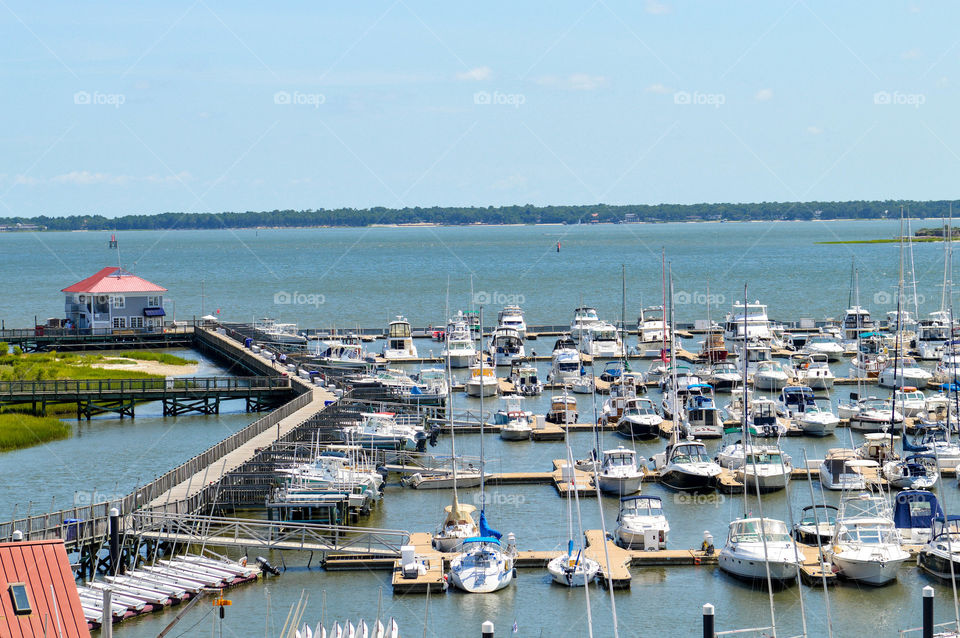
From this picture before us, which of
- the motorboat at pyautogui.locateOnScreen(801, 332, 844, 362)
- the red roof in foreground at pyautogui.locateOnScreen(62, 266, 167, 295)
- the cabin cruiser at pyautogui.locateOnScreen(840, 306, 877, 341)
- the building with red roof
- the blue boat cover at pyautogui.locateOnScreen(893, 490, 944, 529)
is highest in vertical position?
the red roof in foreground at pyautogui.locateOnScreen(62, 266, 167, 295)

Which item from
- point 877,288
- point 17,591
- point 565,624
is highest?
point 877,288

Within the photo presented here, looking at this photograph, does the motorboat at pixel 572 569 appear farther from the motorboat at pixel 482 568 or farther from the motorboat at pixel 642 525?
the motorboat at pixel 642 525

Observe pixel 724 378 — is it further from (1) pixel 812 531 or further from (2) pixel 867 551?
(2) pixel 867 551

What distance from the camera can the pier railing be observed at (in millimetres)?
34438

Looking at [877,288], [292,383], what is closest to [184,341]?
[292,383]

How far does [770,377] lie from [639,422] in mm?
14763

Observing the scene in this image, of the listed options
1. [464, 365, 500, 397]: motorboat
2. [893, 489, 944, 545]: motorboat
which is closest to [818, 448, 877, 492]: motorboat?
[893, 489, 944, 545]: motorboat

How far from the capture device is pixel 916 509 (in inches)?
1363

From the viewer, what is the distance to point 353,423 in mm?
50219

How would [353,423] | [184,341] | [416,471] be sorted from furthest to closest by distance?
1. [184,341]
2. [353,423]
3. [416,471]

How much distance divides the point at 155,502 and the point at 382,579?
27.0 feet

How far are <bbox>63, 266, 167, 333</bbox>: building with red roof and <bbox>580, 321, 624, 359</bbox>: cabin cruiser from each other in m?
30.7

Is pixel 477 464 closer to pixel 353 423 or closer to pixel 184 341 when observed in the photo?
pixel 353 423

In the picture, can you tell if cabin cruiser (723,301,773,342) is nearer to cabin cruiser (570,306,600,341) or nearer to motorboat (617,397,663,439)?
cabin cruiser (570,306,600,341)
